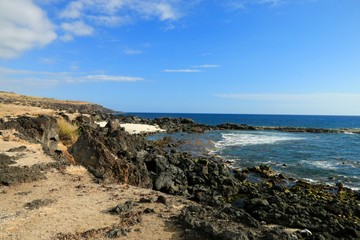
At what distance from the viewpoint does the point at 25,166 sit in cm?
1798

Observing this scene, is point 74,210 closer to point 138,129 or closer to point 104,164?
point 104,164

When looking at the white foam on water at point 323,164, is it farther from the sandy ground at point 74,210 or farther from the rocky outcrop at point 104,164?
the sandy ground at point 74,210

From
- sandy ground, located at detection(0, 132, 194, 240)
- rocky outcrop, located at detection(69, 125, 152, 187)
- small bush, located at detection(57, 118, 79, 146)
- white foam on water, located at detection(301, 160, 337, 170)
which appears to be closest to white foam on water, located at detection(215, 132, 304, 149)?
white foam on water, located at detection(301, 160, 337, 170)

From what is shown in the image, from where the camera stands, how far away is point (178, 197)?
16.4m

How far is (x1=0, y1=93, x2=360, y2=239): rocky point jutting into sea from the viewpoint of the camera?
467 inches

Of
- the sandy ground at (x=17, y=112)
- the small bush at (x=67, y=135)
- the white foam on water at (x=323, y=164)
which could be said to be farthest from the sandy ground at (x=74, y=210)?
the white foam on water at (x=323, y=164)

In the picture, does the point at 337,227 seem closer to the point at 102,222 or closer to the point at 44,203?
the point at 102,222

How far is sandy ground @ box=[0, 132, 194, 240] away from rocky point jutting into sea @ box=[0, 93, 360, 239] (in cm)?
5

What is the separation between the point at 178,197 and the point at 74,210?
5466mm

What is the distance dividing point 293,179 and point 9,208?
25393 millimetres

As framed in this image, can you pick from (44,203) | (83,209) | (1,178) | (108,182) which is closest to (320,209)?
(108,182)

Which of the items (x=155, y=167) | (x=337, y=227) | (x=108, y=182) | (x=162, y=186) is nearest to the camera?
(x=337, y=227)

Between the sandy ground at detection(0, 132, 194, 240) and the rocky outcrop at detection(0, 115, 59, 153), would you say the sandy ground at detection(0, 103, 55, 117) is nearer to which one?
the rocky outcrop at detection(0, 115, 59, 153)

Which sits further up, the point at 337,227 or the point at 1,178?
the point at 1,178
